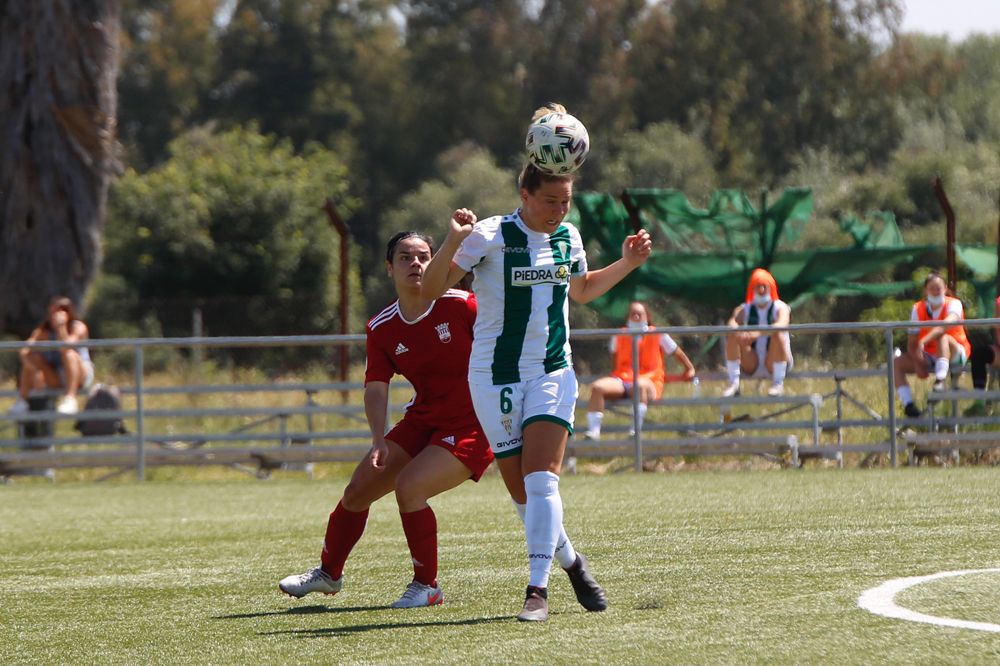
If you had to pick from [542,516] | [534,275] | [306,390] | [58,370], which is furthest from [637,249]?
[58,370]

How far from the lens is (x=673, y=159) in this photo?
175ft

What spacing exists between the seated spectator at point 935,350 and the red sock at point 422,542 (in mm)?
8610

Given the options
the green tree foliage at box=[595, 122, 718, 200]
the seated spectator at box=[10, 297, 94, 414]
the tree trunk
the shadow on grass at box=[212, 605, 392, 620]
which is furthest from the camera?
the green tree foliage at box=[595, 122, 718, 200]

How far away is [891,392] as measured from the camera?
1429 cm

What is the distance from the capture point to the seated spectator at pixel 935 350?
14.4 m

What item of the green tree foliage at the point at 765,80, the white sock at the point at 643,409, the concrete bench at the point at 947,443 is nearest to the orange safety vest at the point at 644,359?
the white sock at the point at 643,409

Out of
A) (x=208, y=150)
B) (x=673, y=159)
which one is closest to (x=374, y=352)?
(x=673, y=159)

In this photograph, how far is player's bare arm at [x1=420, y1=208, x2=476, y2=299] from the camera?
573cm

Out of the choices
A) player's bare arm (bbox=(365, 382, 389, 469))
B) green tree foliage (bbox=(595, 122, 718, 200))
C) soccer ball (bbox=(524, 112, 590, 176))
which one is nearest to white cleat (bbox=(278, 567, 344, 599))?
player's bare arm (bbox=(365, 382, 389, 469))

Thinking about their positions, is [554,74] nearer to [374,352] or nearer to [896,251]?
[896,251]

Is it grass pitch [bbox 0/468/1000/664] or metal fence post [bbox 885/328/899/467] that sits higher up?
metal fence post [bbox 885/328/899/467]

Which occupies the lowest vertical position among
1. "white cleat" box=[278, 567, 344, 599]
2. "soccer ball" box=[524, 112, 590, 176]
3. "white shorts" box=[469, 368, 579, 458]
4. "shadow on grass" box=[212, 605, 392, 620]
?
"shadow on grass" box=[212, 605, 392, 620]

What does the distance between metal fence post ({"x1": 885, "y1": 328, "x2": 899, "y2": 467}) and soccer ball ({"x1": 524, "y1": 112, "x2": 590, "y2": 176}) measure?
882cm

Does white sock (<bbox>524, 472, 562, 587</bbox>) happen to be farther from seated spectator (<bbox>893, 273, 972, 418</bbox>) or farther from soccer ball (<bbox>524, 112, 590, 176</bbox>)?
seated spectator (<bbox>893, 273, 972, 418</bbox>)
